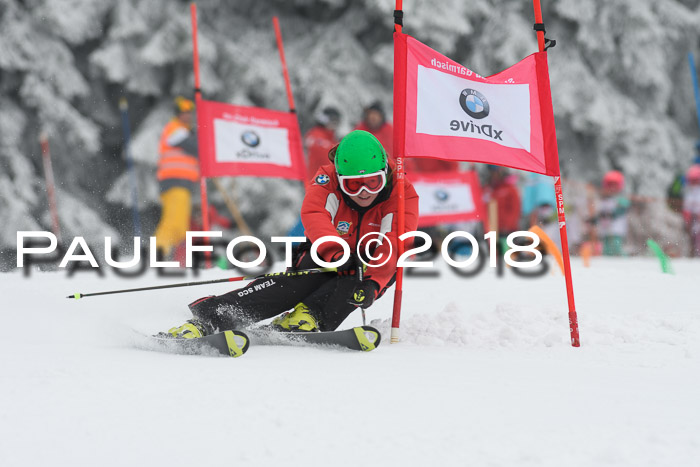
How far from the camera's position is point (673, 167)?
11328 mm

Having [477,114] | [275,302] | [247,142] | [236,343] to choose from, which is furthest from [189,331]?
[247,142]

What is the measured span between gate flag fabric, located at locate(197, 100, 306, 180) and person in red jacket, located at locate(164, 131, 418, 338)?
3.13 m

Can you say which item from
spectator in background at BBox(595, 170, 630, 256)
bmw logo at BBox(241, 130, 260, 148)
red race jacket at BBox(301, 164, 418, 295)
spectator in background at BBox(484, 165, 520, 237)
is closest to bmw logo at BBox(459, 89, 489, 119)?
red race jacket at BBox(301, 164, 418, 295)

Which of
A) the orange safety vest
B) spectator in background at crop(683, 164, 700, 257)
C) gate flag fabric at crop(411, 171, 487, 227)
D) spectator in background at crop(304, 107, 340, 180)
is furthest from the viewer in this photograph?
spectator in background at crop(683, 164, 700, 257)

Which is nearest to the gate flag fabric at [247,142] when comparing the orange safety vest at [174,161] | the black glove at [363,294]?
the orange safety vest at [174,161]

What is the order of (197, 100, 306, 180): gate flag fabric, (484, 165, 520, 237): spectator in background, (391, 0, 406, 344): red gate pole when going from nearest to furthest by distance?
(391, 0, 406, 344): red gate pole → (197, 100, 306, 180): gate flag fabric → (484, 165, 520, 237): spectator in background

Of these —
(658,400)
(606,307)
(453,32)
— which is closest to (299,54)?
(453,32)

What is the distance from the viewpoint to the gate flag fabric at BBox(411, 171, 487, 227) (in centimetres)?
798

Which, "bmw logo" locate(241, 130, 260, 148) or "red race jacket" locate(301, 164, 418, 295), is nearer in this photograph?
"red race jacket" locate(301, 164, 418, 295)

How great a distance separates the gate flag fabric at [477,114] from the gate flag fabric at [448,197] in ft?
14.7

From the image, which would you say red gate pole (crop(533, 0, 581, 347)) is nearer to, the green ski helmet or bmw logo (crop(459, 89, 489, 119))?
bmw logo (crop(459, 89, 489, 119))

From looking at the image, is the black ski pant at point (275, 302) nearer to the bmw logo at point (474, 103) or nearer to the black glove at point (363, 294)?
the black glove at point (363, 294)

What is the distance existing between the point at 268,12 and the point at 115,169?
3368 millimetres

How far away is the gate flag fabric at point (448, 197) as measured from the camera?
314 inches
